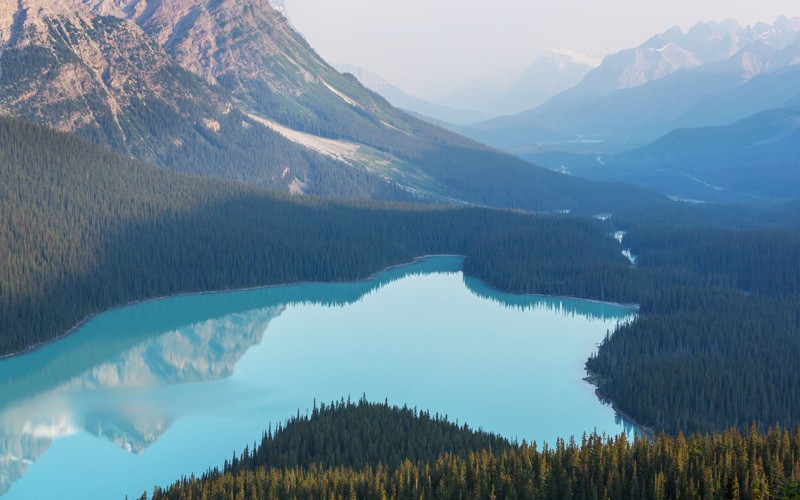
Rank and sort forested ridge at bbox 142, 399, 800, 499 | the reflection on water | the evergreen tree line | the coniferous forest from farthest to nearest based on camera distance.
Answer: the evergreen tree line, the reflection on water, the coniferous forest, forested ridge at bbox 142, 399, 800, 499

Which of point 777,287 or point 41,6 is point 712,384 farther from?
point 41,6

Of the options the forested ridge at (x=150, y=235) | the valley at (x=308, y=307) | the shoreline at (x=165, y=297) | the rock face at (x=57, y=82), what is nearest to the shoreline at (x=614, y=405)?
the valley at (x=308, y=307)

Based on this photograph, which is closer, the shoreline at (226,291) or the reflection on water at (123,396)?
the reflection on water at (123,396)

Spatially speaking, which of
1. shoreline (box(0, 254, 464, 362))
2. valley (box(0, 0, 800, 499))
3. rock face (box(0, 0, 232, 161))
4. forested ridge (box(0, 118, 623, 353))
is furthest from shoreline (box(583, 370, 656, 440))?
rock face (box(0, 0, 232, 161))

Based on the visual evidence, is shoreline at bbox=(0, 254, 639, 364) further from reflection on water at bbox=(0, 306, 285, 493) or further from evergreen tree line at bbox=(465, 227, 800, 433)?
reflection on water at bbox=(0, 306, 285, 493)

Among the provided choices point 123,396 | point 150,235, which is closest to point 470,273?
point 150,235

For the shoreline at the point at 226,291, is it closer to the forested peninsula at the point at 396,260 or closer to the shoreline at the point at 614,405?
the forested peninsula at the point at 396,260

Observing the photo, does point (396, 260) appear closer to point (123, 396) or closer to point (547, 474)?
point (123, 396)
